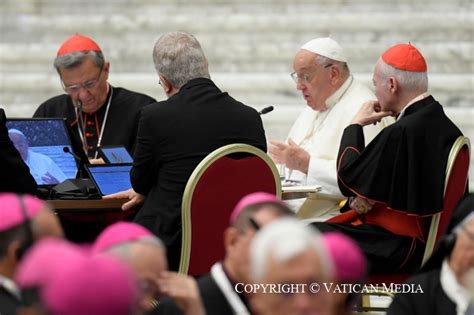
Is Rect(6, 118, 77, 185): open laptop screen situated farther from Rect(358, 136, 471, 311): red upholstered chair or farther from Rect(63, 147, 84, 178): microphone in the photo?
Rect(358, 136, 471, 311): red upholstered chair

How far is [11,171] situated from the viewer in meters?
6.61

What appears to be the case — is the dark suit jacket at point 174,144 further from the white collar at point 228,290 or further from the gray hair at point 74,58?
the white collar at point 228,290

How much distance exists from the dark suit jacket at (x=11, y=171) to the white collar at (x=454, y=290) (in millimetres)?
2592

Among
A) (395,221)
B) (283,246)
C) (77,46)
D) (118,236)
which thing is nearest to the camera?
(283,246)

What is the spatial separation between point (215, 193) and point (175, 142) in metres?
0.38

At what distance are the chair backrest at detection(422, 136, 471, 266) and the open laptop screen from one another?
1936mm

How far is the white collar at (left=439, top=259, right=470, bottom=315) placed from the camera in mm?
4551

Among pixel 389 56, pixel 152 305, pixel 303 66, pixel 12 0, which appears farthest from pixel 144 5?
pixel 152 305

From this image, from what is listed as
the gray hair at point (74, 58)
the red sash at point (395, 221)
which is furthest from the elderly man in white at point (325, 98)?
the gray hair at point (74, 58)

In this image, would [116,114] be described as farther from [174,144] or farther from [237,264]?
[237,264]

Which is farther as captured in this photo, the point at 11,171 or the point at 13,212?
the point at 11,171

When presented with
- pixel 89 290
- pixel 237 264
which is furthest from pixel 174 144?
pixel 89 290

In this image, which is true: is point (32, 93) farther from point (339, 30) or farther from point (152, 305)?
point (152, 305)

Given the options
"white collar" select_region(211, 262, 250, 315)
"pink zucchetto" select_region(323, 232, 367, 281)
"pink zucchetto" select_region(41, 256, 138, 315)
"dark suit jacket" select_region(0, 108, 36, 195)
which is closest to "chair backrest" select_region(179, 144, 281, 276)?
"dark suit jacket" select_region(0, 108, 36, 195)
